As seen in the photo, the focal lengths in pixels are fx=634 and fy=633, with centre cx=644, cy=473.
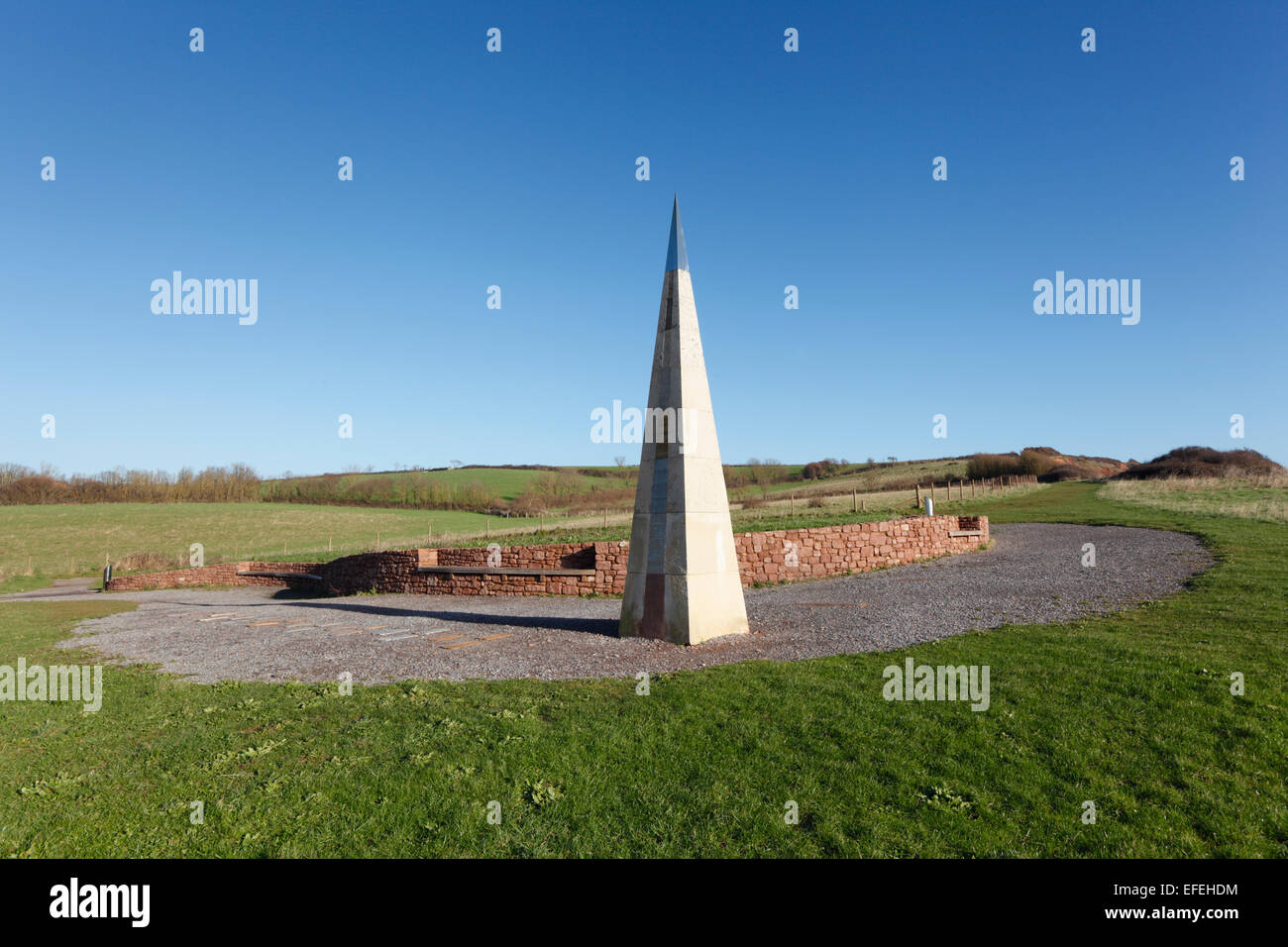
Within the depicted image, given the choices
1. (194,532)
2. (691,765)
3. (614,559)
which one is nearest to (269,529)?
(194,532)

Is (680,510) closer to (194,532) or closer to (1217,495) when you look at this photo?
(1217,495)

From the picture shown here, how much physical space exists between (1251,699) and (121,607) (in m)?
22.6

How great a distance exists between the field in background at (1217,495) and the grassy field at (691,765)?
21464 millimetres

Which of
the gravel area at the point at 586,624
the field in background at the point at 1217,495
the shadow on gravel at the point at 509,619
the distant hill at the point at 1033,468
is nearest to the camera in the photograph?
the gravel area at the point at 586,624

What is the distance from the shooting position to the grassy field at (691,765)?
3.92 meters

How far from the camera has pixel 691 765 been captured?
492cm

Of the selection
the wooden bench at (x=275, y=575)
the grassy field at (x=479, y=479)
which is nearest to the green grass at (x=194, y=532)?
the wooden bench at (x=275, y=575)

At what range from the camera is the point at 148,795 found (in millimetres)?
4473

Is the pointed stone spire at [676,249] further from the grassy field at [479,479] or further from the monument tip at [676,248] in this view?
the grassy field at [479,479]

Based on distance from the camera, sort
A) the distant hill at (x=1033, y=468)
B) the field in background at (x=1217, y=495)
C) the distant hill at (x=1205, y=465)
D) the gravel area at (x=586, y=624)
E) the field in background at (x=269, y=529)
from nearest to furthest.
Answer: the gravel area at (x=586, y=624)
the field in background at (x=1217, y=495)
the field in background at (x=269, y=529)
the distant hill at (x=1205, y=465)
the distant hill at (x=1033, y=468)

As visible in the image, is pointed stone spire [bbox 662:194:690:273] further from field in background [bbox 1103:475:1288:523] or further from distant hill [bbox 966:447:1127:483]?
distant hill [bbox 966:447:1127:483]

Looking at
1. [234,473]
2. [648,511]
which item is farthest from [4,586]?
[234,473]

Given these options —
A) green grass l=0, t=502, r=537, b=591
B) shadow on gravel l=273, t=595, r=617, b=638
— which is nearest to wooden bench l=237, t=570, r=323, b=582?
green grass l=0, t=502, r=537, b=591
